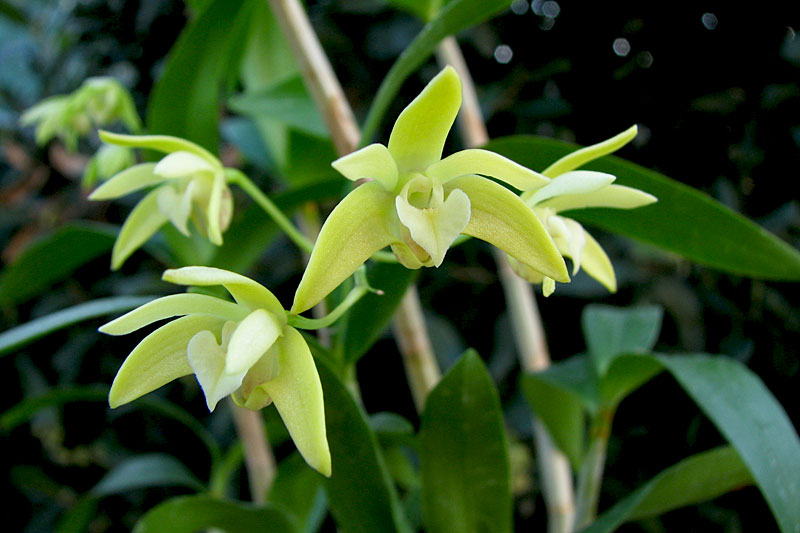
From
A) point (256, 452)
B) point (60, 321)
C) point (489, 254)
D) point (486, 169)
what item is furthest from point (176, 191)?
point (489, 254)

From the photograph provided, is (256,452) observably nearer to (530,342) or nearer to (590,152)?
(530,342)

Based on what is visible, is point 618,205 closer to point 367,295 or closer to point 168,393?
point 367,295

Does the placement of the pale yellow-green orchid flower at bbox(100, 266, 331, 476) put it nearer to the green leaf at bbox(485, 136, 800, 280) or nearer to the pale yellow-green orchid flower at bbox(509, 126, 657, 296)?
the pale yellow-green orchid flower at bbox(509, 126, 657, 296)

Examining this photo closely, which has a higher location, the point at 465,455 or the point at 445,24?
the point at 445,24

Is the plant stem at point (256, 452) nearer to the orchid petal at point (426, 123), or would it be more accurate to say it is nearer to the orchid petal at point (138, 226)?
the orchid petal at point (138, 226)

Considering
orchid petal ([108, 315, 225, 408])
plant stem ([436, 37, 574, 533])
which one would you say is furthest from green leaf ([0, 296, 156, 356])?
plant stem ([436, 37, 574, 533])

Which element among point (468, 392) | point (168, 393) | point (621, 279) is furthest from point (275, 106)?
point (168, 393)

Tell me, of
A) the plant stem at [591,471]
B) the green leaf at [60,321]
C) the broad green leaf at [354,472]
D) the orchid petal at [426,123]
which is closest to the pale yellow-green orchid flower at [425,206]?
the orchid petal at [426,123]
